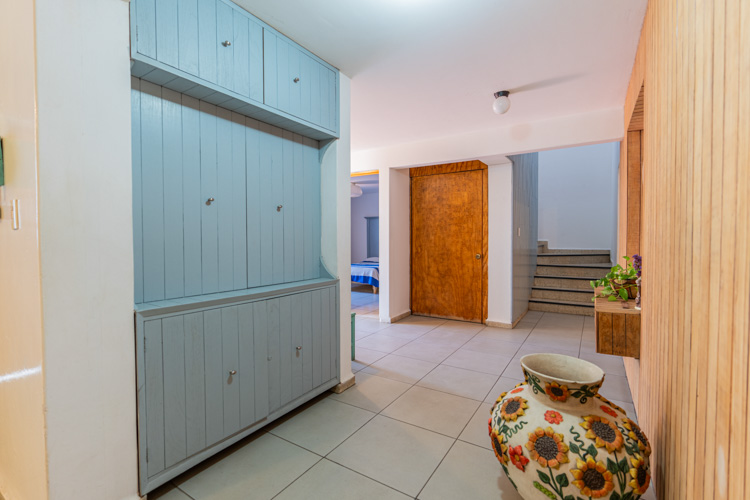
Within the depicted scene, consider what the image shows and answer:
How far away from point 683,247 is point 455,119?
2.89 meters

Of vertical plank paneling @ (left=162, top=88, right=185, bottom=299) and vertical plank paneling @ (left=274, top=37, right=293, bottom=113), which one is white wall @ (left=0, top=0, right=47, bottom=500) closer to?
vertical plank paneling @ (left=162, top=88, right=185, bottom=299)

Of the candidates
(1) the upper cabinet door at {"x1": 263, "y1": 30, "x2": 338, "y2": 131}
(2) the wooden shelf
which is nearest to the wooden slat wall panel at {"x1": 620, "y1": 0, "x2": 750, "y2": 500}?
(2) the wooden shelf

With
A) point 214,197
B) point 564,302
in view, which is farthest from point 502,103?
point 564,302

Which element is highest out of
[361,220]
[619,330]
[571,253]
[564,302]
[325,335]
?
[361,220]

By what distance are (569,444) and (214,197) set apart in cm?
198

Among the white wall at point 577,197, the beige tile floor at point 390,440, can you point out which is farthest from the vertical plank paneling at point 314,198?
the white wall at point 577,197

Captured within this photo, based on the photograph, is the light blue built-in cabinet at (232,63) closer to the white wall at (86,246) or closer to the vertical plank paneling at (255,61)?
the vertical plank paneling at (255,61)

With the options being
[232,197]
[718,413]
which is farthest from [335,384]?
[718,413]

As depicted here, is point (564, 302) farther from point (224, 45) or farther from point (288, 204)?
point (224, 45)

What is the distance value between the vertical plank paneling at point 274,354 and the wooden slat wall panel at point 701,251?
1.85m

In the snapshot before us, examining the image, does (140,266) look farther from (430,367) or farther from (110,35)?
(430,367)

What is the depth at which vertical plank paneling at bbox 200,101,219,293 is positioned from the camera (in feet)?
6.15

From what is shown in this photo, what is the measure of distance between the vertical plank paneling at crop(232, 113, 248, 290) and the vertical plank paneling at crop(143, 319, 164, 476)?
0.56 meters

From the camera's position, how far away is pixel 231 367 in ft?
6.04
